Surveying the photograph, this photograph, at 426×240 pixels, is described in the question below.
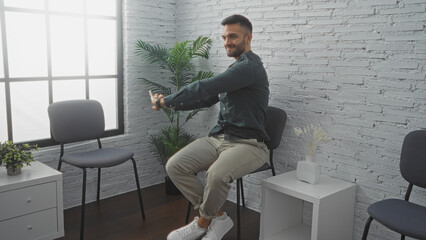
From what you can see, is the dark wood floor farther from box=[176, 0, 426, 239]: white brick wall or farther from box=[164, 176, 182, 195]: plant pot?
box=[176, 0, 426, 239]: white brick wall

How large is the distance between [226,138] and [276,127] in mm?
426

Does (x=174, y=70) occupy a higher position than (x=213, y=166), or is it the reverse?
(x=174, y=70)

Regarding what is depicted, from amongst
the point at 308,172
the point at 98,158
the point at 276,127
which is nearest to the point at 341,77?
the point at 276,127

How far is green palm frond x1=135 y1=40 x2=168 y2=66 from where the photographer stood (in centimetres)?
352

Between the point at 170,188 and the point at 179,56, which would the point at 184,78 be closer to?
the point at 179,56

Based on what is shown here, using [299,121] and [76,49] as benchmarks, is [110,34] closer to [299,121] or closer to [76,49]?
[76,49]

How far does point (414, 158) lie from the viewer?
2.25m

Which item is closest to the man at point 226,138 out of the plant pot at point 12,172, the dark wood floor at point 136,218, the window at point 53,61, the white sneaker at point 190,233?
the white sneaker at point 190,233

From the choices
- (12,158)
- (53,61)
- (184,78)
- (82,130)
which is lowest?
(12,158)

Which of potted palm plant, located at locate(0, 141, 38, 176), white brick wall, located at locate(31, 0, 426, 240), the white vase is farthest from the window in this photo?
the white vase

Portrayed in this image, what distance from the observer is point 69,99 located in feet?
11.0

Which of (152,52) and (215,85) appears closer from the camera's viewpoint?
(215,85)

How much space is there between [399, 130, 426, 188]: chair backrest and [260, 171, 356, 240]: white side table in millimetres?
422

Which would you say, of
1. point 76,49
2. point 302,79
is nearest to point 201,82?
point 302,79
